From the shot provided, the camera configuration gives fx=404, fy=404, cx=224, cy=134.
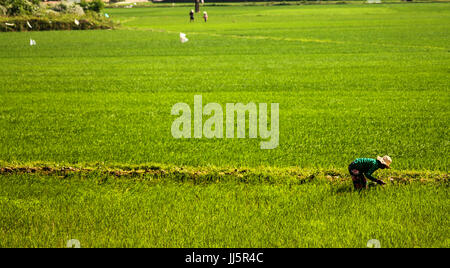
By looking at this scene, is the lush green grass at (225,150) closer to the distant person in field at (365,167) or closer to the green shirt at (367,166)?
the distant person in field at (365,167)

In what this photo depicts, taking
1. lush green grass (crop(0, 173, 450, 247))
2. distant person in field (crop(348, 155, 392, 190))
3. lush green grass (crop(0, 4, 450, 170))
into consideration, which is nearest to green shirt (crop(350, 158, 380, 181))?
distant person in field (crop(348, 155, 392, 190))

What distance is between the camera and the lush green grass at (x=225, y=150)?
207 inches

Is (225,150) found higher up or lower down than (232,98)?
lower down

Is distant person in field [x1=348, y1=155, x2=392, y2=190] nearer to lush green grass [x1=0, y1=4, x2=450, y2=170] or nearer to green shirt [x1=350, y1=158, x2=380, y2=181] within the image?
green shirt [x1=350, y1=158, x2=380, y2=181]

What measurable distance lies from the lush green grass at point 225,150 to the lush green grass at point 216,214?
24 millimetres

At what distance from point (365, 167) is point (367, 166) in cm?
4

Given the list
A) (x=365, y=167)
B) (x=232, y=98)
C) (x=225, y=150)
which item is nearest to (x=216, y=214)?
(x=365, y=167)

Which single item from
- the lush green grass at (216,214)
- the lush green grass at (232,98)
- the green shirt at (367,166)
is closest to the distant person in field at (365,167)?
the green shirt at (367,166)

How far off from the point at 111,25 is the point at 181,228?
42470mm

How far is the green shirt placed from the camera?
5.85 m

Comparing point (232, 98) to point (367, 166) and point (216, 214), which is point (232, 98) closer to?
point (367, 166)

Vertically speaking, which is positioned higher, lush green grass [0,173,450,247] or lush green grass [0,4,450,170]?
lush green grass [0,4,450,170]

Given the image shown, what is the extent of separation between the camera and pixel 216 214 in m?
5.69

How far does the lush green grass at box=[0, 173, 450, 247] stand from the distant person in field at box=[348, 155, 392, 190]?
20 cm
